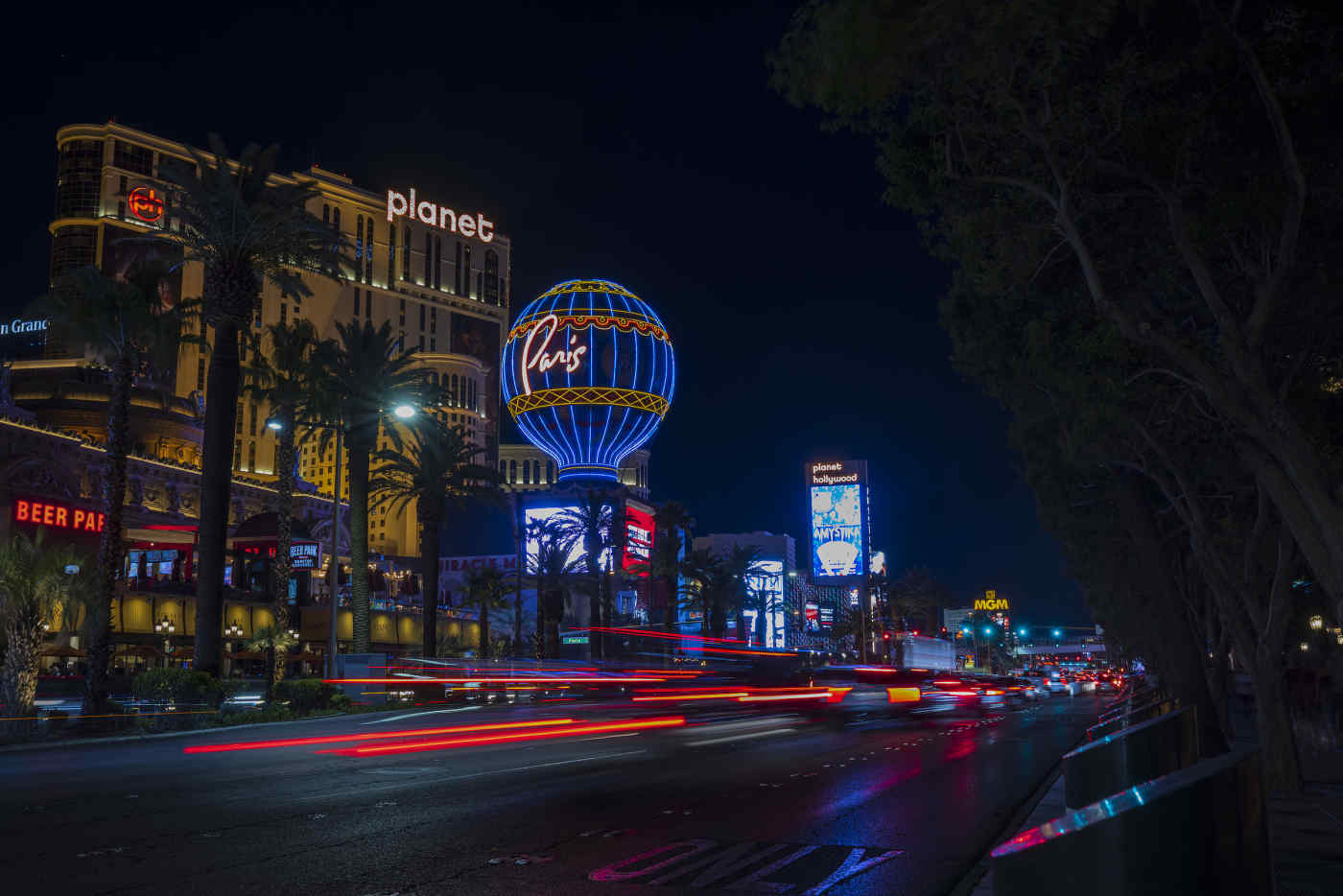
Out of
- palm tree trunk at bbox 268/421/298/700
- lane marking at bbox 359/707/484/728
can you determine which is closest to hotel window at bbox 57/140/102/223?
palm tree trunk at bbox 268/421/298/700

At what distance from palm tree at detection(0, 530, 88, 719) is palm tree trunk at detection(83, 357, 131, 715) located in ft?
6.22

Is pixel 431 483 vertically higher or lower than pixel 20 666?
higher

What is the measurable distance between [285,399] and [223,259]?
12.5 meters

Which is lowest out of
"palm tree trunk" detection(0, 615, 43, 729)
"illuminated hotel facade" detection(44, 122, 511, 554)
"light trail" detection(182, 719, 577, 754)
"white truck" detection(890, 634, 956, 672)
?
"white truck" detection(890, 634, 956, 672)

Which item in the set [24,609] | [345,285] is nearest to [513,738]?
[24,609]

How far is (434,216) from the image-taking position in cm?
18688

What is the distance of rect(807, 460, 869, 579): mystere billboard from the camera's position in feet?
560

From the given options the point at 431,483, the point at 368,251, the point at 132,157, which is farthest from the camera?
the point at 368,251

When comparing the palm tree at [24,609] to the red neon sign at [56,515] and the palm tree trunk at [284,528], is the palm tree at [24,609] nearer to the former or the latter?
the palm tree trunk at [284,528]

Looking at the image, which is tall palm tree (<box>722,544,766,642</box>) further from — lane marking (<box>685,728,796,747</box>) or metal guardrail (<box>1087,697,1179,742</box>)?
metal guardrail (<box>1087,697,1179,742</box>)

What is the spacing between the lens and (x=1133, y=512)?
1045 inches

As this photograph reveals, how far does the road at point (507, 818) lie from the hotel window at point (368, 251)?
6244 inches

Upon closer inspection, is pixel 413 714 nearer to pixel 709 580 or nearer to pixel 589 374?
pixel 709 580

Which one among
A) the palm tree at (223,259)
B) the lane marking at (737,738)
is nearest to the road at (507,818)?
the lane marking at (737,738)
